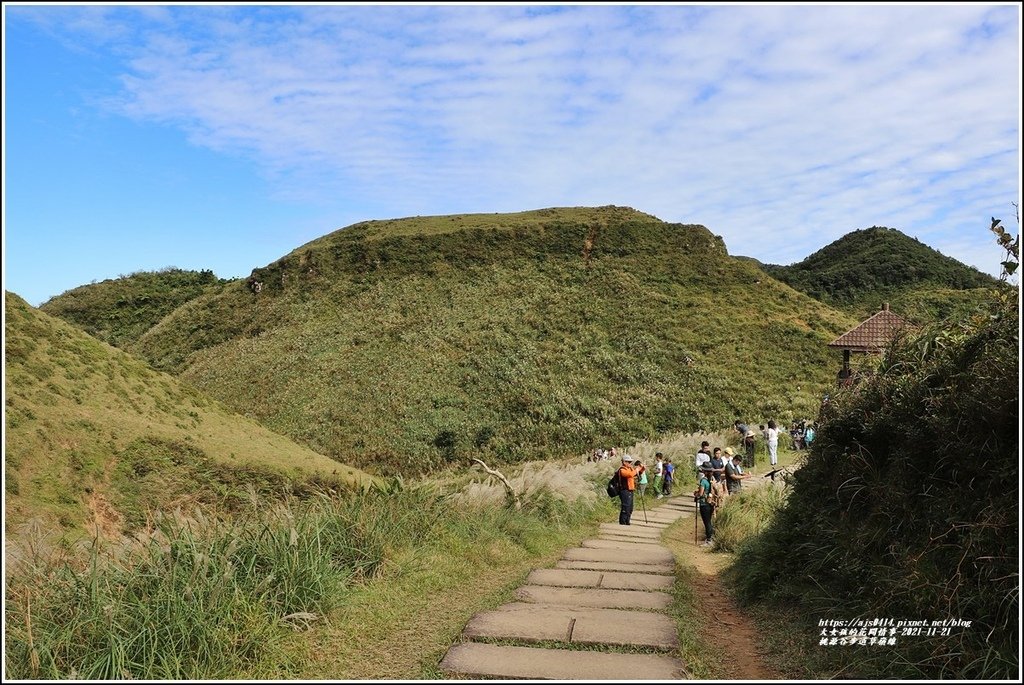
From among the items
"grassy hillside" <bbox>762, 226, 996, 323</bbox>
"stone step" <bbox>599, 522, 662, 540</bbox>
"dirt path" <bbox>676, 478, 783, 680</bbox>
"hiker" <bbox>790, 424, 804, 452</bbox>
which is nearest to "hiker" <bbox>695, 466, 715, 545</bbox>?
"stone step" <bbox>599, 522, 662, 540</bbox>

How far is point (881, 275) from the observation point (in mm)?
69750

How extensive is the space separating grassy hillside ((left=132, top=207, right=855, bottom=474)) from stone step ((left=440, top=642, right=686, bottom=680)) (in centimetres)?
2882

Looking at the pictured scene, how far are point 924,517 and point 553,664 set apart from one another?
2618 mm

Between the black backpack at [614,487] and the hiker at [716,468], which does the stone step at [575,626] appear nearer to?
the black backpack at [614,487]

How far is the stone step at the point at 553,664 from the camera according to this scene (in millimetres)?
4023

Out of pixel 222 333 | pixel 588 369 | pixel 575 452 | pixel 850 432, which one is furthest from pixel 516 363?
pixel 850 432

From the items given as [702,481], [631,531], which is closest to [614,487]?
[631,531]

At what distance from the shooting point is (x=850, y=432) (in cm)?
616

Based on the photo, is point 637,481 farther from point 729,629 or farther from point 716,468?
point 729,629

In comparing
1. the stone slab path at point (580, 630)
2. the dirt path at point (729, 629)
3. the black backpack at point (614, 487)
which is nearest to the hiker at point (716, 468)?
the black backpack at point (614, 487)

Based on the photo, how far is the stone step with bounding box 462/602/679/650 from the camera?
466cm

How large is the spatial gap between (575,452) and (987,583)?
2988 centimetres

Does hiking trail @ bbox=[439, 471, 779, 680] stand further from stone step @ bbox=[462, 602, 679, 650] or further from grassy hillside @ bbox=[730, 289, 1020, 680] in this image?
grassy hillside @ bbox=[730, 289, 1020, 680]

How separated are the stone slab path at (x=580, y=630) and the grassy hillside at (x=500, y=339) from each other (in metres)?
26.6
